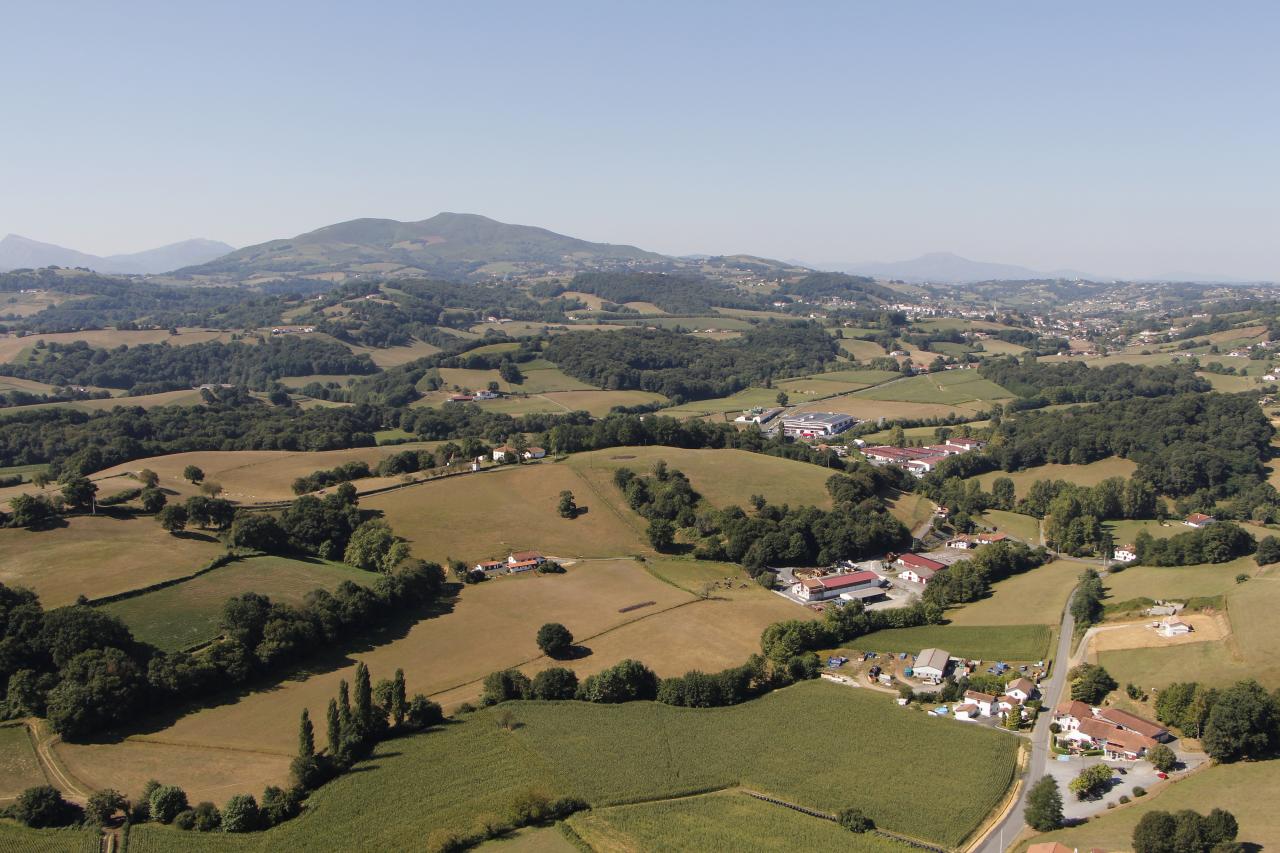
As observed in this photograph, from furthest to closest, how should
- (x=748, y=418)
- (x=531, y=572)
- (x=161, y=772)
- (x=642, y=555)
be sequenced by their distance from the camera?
(x=748, y=418)
(x=642, y=555)
(x=531, y=572)
(x=161, y=772)

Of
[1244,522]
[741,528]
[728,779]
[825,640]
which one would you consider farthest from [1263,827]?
[1244,522]

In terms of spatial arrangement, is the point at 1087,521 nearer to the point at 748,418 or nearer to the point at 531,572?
the point at 531,572

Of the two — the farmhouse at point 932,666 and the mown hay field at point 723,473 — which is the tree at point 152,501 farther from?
the farmhouse at point 932,666

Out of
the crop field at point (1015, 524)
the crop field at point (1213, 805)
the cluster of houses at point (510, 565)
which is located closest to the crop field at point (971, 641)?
the crop field at point (1213, 805)

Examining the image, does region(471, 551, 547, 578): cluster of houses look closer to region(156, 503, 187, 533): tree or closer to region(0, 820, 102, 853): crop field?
region(156, 503, 187, 533): tree

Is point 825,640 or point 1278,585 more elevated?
point 1278,585

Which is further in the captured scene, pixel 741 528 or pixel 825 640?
pixel 741 528

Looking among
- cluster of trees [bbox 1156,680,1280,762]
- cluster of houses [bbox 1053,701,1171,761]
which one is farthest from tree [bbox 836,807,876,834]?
cluster of trees [bbox 1156,680,1280,762]

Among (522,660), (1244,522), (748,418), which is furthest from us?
(748,418)
